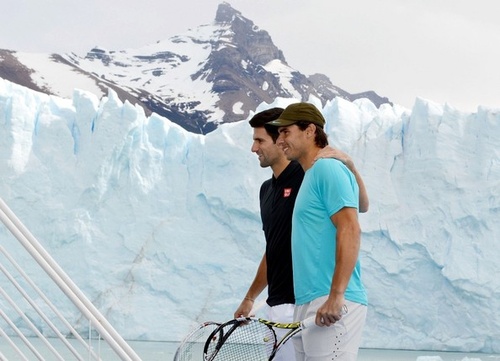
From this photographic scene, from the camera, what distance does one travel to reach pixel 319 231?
180cm

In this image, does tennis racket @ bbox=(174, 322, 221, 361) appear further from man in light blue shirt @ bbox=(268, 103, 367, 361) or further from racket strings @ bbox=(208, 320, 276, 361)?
man in light blue shirt @ bbox=(268, 103, 367, 361)

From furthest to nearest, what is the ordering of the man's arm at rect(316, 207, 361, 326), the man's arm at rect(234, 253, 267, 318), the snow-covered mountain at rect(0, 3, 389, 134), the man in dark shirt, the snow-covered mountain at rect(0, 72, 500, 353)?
the snow-covered mountain at rect(0, 3, 389, 134)
the snow-covered mountain at rect(0, 72, 500, 353)
the man's arm at rect(234, 253, 267, 318)
the man in dark shirt
the man's arm at rect(316, 207, 361, 326)

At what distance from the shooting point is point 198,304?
1291 centimetres

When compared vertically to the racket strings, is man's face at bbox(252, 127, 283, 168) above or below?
above

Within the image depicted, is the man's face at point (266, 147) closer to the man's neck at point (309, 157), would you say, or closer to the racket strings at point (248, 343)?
the man's neck at point (309, 157)

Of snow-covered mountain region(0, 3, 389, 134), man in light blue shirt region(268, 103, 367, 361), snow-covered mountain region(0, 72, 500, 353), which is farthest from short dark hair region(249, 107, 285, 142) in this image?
snow-covered mountain region(0, 3, 389, 134)

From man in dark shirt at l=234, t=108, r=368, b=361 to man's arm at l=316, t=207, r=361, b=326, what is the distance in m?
0.27

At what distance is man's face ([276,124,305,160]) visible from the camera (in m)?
1.87

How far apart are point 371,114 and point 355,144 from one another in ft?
2.76

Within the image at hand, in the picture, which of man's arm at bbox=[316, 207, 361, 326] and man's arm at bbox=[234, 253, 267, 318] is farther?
man's arm at bbox=[234, 253, 267, 318]

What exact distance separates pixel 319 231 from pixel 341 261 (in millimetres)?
119

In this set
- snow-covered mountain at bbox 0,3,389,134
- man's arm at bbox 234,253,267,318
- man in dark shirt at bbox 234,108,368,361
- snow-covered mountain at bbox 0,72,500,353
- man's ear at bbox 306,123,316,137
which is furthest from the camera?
snow-covered mountain at bbox 0,3,389,134

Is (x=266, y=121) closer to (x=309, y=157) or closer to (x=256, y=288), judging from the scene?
(x=309, y=157)

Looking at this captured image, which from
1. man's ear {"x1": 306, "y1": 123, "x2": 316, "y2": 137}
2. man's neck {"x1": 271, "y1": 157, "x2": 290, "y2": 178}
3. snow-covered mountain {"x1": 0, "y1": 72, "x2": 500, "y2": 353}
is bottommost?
snow-covered mountain {"x1": 0, "y1": 72, "x2": 500, "y2": 353}
